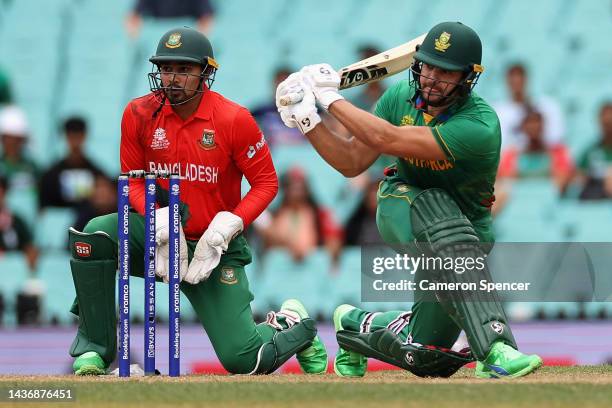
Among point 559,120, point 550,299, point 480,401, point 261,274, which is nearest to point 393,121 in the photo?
point 480,401

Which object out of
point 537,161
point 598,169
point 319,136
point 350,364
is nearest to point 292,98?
point 319,136

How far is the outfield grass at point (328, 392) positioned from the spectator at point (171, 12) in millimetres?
6661

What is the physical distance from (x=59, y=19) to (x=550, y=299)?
520 cm

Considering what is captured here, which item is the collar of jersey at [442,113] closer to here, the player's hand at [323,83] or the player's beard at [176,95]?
the player's hand at [323,83]

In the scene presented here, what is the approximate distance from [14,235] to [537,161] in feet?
14.5

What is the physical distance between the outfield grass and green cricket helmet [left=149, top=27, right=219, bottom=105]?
54.4 inches

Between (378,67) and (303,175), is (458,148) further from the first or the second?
(303,175)

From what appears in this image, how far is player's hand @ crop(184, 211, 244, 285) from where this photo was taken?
5.75 meters

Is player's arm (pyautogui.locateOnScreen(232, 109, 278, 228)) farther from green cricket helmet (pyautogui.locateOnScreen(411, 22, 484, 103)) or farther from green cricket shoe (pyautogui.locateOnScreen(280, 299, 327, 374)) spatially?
green cricket helmet (pyautogui.locateOnScreen(411, 22, 484, 103))

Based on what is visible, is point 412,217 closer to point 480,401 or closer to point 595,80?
point 480,401

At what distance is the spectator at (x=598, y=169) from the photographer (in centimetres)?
1091

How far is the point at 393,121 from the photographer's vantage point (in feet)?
19.6

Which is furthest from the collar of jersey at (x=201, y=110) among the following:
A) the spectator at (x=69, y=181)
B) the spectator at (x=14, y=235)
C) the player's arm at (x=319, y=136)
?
the spectator at (x=14, y=235)

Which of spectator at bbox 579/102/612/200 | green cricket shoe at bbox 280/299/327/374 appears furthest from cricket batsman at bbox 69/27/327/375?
spectator at bbox 579/102/612/200
